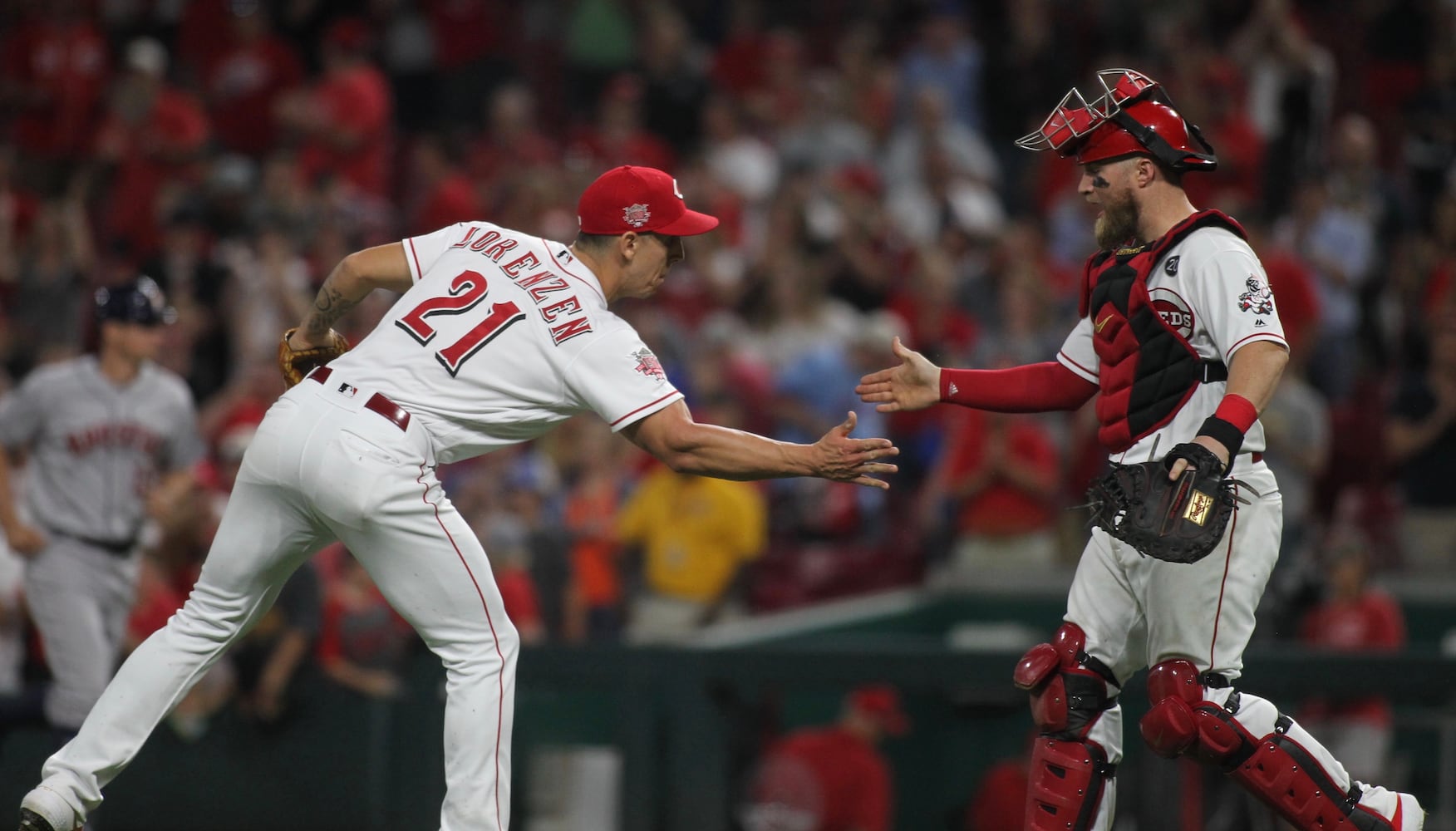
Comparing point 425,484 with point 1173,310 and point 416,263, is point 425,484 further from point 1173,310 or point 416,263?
point 1173,310

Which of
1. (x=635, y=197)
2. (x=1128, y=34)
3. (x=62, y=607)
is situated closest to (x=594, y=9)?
(x=1128, y=34)

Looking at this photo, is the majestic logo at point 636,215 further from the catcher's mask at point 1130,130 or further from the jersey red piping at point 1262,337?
the jersey red piping at point 1262,337

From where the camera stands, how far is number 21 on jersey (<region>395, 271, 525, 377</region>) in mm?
4922

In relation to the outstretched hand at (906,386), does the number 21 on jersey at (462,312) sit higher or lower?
higher

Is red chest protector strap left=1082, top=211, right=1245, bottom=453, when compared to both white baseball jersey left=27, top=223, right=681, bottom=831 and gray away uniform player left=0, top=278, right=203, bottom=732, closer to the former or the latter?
white baseball jersey left=27, top=223, right=681, bottom=831

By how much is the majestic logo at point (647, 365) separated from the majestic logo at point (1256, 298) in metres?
1.60

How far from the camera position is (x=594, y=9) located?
14.5 metres

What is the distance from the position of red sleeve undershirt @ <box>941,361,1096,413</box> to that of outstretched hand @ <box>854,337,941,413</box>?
0.21 feet

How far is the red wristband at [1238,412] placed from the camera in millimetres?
4488

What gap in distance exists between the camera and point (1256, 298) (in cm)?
463

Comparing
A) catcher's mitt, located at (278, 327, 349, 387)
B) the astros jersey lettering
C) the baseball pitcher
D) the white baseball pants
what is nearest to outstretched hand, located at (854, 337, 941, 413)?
the baseball pitcher

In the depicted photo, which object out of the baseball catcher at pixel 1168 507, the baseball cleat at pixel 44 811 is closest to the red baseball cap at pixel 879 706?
the baseball catcher at pixel 1168 507

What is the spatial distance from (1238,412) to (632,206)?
71.5 inches

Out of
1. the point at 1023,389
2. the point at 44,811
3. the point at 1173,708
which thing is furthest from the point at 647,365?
the point at 44,811
